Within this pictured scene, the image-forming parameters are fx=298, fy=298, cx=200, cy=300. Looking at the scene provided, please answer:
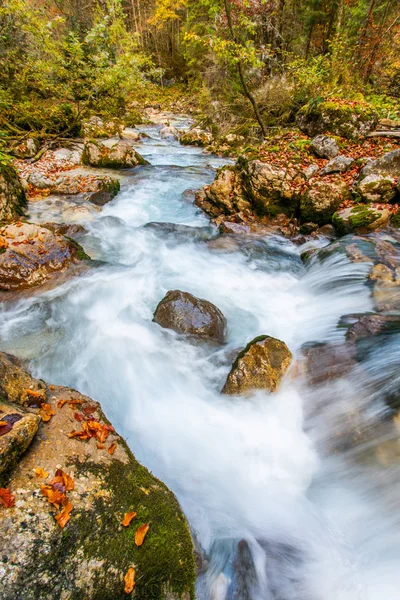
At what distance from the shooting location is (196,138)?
54.7 feet

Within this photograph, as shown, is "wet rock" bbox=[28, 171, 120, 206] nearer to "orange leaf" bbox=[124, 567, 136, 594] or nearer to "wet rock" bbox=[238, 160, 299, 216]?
"wet rock" bbox=[238, 160, 299, 216]

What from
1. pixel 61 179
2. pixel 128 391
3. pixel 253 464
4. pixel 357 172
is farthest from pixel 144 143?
pixel 253 464

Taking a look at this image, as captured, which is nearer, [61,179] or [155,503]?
[155,503]

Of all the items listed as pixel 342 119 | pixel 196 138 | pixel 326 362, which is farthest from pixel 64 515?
pixel 196 138

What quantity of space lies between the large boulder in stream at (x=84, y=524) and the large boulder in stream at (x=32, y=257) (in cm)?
364

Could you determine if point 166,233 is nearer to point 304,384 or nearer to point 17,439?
point 304,384

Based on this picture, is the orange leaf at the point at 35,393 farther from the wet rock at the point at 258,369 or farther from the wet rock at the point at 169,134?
the wet rock at the point at 169,134

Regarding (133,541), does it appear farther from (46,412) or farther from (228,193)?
(228,193)

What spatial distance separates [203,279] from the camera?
6.96 m

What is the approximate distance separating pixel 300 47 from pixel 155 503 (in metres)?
22.5

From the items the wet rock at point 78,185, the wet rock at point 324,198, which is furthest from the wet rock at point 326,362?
the wet rock at point 78,185

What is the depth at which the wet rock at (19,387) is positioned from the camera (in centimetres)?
254

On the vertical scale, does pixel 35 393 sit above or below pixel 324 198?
below

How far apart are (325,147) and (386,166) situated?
2.02 meters
